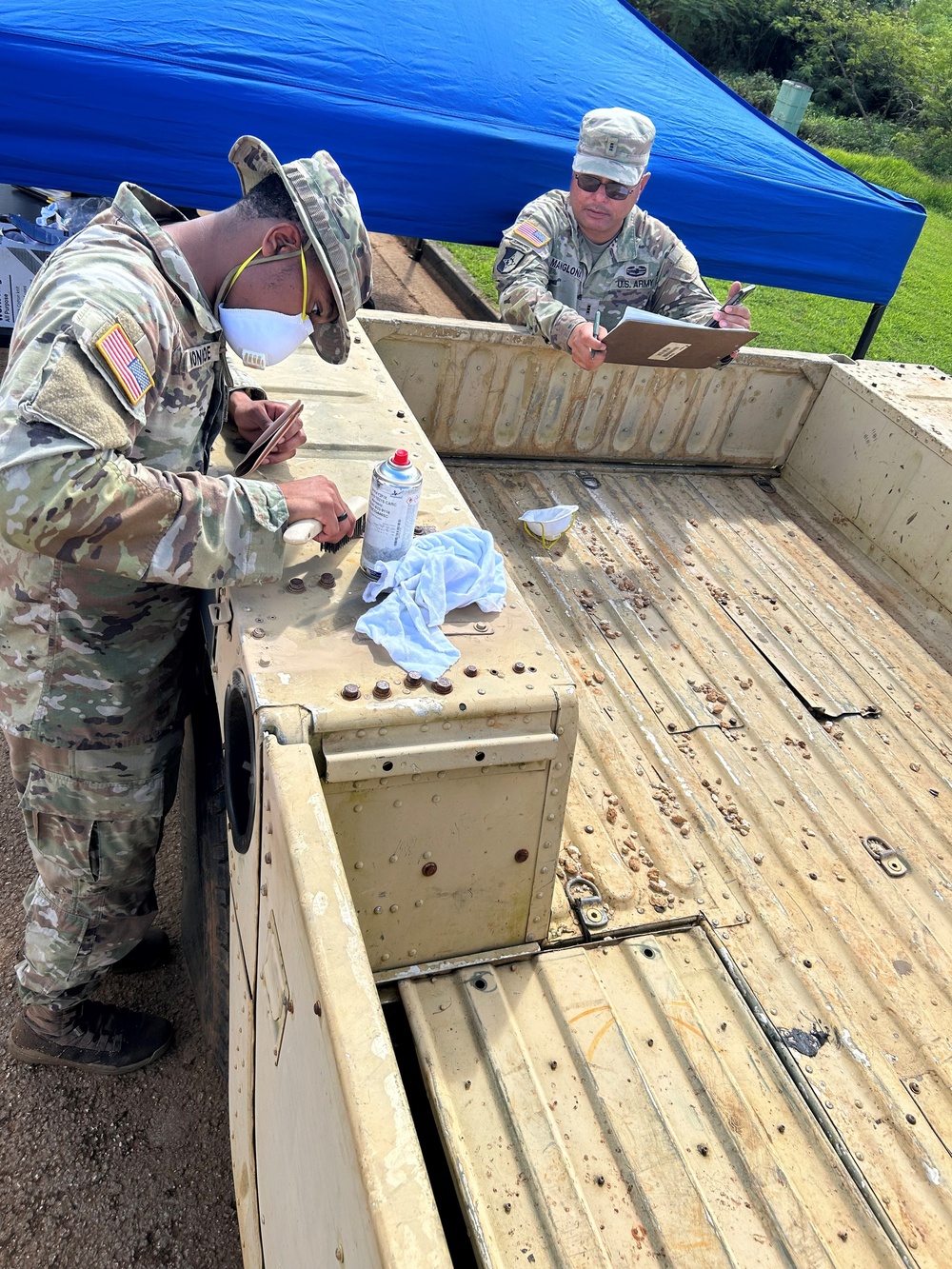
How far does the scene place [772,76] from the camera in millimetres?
19547

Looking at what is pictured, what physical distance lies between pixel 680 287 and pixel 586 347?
1.13m

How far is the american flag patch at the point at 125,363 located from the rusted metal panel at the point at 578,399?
180 centimetres

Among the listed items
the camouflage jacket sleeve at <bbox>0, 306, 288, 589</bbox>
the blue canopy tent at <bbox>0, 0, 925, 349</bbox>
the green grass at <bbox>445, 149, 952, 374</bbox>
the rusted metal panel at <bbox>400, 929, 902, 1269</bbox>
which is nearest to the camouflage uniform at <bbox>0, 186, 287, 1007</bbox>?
the camouflage jacket sleeve at <bbox>0, 306, 288, 589</bbox>

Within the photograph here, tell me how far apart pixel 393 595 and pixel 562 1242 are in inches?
46.2

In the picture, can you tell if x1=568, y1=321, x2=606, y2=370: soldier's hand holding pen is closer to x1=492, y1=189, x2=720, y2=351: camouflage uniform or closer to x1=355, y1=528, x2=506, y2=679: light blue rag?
x1=492, y1=189, x2=720, y2=351: camouflage uniform

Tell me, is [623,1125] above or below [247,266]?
below

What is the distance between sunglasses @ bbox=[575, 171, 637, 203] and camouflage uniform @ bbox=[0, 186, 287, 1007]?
230cm

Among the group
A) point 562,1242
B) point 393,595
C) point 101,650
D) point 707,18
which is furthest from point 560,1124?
point 707,18

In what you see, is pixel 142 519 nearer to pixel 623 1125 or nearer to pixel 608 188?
pixel 623 1125

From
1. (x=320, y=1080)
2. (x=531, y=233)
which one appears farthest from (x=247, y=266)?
(x=531, y=233)

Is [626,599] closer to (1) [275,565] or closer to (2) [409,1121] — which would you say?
(1) [275,565]

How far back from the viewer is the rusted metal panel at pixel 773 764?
2062 mm

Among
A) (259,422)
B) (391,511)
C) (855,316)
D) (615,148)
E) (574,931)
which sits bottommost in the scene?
(855,316)

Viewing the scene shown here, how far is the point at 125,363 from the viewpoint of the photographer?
1567 millimetres
